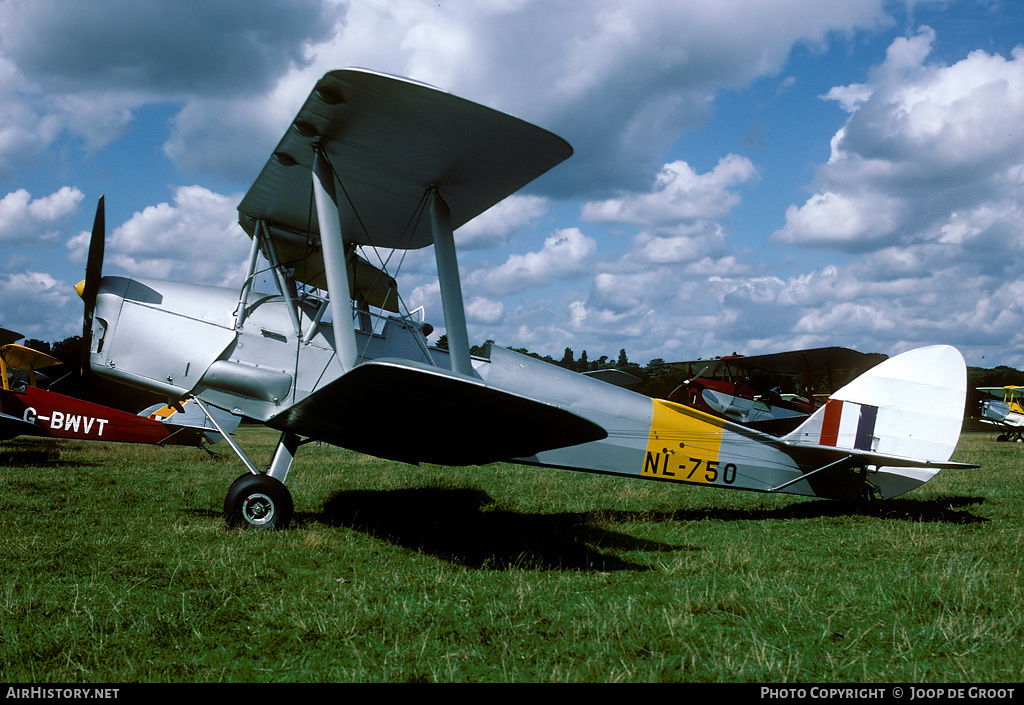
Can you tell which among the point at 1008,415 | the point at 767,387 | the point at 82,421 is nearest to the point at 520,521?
the point at 82,421

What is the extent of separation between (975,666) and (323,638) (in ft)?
9.63

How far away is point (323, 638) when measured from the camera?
288 centimetres

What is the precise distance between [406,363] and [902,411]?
607cm

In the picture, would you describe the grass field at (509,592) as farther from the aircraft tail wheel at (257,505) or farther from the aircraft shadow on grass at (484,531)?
the aircraft tail wheel at (257,505)

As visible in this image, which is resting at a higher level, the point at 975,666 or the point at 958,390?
the point at 958,390

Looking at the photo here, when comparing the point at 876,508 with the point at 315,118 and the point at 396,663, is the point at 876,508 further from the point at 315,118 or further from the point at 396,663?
the point at 315,118

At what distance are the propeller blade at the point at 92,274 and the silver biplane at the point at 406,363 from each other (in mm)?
19

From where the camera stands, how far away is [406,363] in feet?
11.4

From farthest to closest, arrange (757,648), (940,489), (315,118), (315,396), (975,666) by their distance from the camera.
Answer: (940,489) → (315,118) → (315,396) → (757,648) → (975,666)

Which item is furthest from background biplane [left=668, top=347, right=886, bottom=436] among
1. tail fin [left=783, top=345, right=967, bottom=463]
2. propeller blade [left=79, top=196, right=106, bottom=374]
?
propeller blade [left=79, top=196, right=106, bottom=374]

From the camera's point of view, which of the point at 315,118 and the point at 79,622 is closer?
the point at 79,622

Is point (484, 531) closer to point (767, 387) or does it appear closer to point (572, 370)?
point (572, 370)

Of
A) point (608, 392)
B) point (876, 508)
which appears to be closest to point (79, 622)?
point (608, 392)

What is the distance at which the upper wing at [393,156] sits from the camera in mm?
4320
